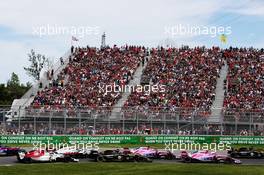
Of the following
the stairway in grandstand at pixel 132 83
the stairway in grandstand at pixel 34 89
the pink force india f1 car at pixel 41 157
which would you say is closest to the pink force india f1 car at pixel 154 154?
the pink force india f1 car at pixel 41 157

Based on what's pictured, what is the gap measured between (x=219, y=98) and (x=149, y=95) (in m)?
6.38

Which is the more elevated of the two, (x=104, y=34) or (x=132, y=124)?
(x=104, y=34)

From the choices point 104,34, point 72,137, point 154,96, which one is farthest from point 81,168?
point 104,34

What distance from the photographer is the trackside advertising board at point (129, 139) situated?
42.2 metres

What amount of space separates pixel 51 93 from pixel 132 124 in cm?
1348

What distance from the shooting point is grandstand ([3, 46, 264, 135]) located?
42.5 m

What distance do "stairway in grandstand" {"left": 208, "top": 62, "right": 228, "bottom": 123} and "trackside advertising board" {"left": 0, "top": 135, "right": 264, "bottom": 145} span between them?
1.47 meters

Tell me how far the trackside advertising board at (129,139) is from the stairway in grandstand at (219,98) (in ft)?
4.81

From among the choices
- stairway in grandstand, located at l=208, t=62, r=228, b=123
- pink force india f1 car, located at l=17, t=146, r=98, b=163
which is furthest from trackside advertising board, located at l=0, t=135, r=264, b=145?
pink force india f1 car, located at l=17, t=146, r=98, b=163

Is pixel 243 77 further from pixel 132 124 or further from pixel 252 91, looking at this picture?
pixel 132 124

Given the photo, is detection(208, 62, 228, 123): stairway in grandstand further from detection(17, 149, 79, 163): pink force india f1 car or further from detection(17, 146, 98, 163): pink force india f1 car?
detection(17, 149, 79, 163): pink force india f1 car

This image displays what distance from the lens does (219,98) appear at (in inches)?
2092

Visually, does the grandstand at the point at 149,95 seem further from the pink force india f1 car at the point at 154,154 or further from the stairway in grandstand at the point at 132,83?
the pink force india f1 car at the point at 154,154

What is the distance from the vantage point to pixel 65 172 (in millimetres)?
28172
